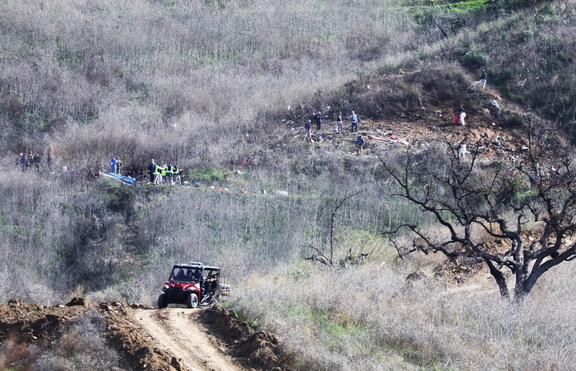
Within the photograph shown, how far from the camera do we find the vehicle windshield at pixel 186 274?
59.1 feet

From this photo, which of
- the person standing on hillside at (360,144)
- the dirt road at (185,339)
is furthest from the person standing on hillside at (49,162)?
the dirt road at (185,339)

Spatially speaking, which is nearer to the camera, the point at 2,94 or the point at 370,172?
the point at 370,172

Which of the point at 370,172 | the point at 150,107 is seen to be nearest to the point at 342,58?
the point at 150,107

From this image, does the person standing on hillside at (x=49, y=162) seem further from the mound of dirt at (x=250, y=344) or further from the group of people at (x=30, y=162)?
the mound of dirt at (x=250, y=344)

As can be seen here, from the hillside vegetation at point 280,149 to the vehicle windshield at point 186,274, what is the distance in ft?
5.24

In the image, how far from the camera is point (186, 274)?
18078 mm

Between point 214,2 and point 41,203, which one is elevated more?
point 214,2

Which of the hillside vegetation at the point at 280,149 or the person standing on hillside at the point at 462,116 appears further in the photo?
Answer: the person standing on hillside at the point at 462,116

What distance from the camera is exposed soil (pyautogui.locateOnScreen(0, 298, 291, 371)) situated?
11.6 meters

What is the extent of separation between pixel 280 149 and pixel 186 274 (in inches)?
666

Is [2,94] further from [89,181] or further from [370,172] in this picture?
[370,172]

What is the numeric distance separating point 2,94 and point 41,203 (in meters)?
16.3

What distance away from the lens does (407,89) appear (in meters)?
37.8

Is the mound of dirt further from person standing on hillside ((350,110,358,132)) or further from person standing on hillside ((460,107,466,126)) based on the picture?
person standing on hillside ((460,107,466,126))
